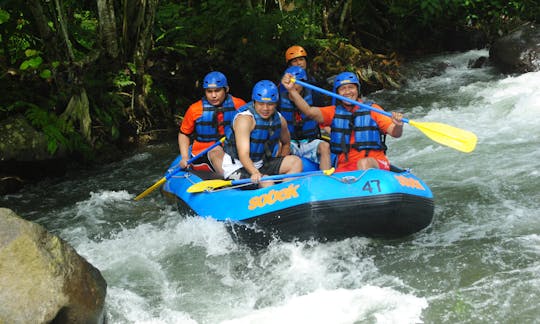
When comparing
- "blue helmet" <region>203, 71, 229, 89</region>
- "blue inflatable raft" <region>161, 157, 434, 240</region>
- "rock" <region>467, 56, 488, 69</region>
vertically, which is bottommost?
"blue inflatable raft" <region>161, 157, 434, 240</region>

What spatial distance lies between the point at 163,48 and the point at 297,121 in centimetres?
351

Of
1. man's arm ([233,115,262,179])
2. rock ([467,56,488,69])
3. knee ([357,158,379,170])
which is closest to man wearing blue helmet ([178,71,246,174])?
man's arm ([233,115,262,179])

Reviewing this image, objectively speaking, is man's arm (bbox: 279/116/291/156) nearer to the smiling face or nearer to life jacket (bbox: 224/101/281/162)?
life jacket (bbox: 224/101/281/162)

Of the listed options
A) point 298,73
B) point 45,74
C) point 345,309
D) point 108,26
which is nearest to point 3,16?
point 45,74

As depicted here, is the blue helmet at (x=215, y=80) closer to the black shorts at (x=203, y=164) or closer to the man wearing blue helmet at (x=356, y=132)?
the black shorts at (x=203, y=164)

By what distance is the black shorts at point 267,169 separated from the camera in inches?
208

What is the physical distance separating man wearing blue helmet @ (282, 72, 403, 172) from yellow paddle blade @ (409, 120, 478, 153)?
0.24m

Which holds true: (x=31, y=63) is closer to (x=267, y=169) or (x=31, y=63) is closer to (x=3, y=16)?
(x=3, y=16)

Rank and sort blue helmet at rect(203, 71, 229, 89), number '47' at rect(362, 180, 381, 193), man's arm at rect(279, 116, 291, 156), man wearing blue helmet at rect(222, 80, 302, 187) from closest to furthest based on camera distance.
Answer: number '47' at rect(362, 180, 381, 193) → man wearing blue helmet at rect(222, 80, 302, 187) → man's arm at rect(279, 116, 291, 156) → blue helmet at rect(203, 71, 229, 89)

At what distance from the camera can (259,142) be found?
519cm

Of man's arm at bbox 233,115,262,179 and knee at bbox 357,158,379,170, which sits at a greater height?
man's arm at bbox 233,115,262,179

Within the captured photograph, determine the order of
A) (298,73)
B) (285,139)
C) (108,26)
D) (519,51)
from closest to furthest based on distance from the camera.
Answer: (285,139)
(298,73)
(108,26)
(519,51)

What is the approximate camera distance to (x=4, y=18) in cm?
654

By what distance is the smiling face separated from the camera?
525cm
